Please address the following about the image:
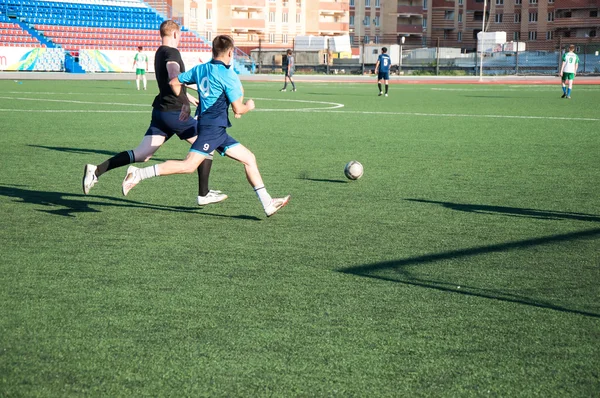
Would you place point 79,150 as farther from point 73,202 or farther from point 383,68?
point 383,68

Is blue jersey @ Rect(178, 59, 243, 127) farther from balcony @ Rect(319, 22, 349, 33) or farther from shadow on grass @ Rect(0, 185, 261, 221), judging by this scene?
balcony @ Rect(319, 22, 349, 33)

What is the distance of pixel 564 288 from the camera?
18.4 feet

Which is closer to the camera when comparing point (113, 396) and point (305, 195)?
point (113, 396)

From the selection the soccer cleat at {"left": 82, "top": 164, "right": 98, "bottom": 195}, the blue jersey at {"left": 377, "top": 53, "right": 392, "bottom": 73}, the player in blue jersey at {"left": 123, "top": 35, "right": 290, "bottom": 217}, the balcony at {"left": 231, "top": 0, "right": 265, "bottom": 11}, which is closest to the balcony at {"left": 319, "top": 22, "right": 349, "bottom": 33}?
the balcony at {"left": 231, "top": 0, "right": 265, "bottom": 11}

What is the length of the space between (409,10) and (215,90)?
368 ft

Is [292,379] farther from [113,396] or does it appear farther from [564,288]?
[564,288]

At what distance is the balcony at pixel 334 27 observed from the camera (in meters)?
109

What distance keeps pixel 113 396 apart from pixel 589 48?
254ft

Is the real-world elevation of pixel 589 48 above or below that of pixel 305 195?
above

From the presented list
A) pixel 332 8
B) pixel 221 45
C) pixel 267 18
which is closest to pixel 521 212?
pixel 221 45

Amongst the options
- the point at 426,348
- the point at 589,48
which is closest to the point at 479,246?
the point at 426,348

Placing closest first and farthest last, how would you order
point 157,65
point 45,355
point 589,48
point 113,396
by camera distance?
point 113,396, point 45,355, point 157,65, point 589,48

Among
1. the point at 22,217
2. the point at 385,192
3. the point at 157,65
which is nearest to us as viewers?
the point at 22,217

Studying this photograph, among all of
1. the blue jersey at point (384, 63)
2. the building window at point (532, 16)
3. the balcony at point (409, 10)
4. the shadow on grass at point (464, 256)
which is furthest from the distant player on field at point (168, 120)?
the building window at point (532, 16)
